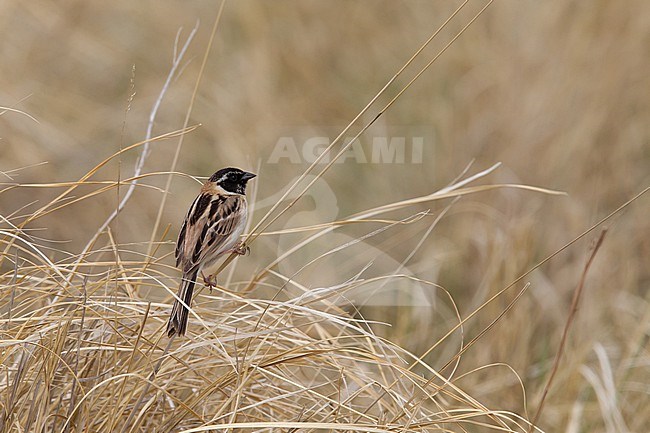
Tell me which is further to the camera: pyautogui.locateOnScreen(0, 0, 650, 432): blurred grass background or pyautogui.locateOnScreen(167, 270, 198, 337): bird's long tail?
pyautogui.locateOnScreen(0, 0, 650, 432): blurred grass background

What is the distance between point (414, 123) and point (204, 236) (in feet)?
10.2

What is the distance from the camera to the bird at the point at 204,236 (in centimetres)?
130

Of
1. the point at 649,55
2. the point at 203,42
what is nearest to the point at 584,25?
the point at 649,55

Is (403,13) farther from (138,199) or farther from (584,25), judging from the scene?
(138,199)

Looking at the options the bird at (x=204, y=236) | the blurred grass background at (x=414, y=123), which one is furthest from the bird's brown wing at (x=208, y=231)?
the blurred grass background at (x=414, y=123)

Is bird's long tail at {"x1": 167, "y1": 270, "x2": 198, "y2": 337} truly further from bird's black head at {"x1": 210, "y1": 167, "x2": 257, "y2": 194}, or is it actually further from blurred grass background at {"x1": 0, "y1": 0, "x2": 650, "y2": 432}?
blurred grass background at {"x1": 0, "y1": 0, "x2": 650, "y2": 432}

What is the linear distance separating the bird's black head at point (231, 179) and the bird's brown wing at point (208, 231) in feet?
0.11

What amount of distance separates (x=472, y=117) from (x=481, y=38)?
0.46 meters

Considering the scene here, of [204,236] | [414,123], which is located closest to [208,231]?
[204,236]

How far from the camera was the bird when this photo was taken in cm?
130

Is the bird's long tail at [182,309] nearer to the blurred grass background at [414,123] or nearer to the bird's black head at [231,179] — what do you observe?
the bird's black head at [231,179]

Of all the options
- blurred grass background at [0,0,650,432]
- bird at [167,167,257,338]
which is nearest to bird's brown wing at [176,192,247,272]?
bird at [167,167,257,338]

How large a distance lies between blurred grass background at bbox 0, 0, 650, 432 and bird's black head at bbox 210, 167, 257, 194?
170 centimetres

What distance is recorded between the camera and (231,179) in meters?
1.36
